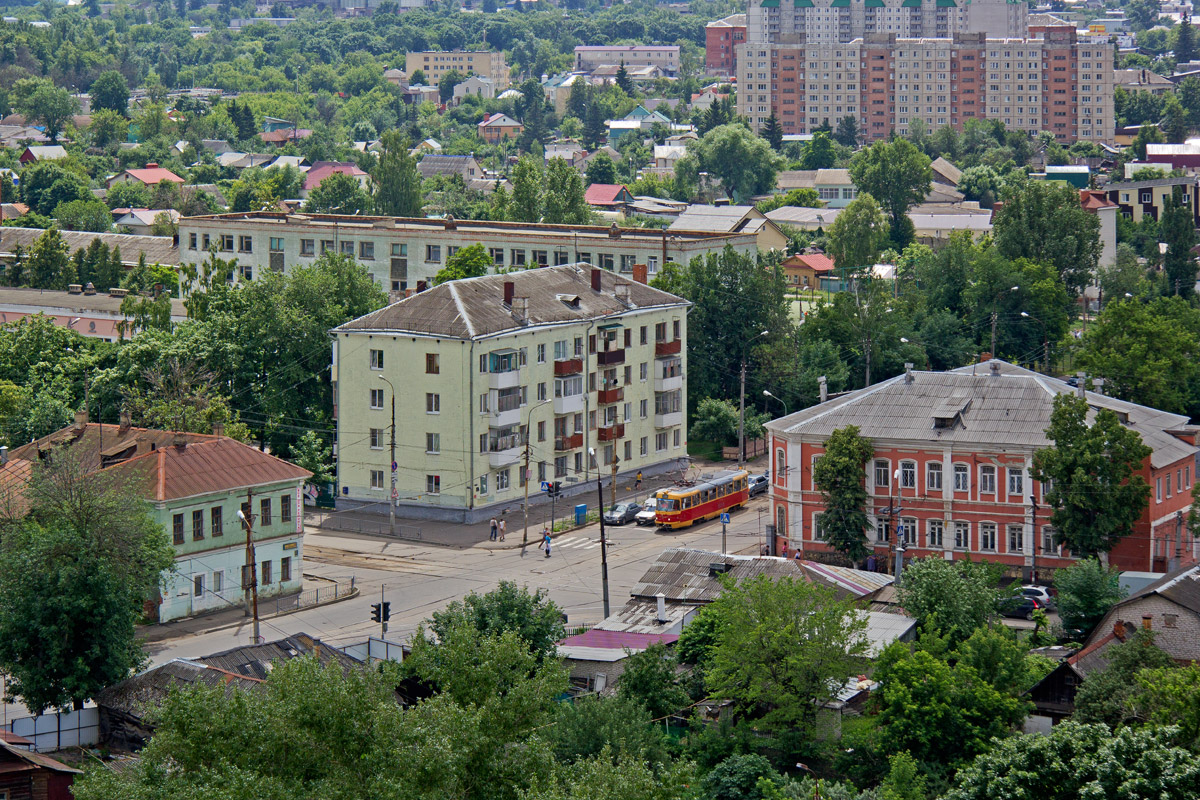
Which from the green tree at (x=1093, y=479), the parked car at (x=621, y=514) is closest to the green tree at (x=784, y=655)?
the green tree at (x=1093, y=479)

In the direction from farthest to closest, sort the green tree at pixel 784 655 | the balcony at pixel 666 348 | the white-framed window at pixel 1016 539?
the balcony at pixel 666 348
the white-framed window at pixel 1016 539
the green tree at pixel 784 655

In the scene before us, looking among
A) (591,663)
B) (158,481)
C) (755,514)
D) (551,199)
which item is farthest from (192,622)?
(551,199)

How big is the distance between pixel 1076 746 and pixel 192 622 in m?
32.2

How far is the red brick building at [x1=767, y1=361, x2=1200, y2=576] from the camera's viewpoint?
6338 cm

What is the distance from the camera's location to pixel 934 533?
6481cm

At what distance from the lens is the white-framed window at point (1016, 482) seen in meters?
63.8

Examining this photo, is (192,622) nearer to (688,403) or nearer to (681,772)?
(681,772)

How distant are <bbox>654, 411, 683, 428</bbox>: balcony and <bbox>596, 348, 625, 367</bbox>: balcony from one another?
13.0 ft

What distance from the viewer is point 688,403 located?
3563 inches

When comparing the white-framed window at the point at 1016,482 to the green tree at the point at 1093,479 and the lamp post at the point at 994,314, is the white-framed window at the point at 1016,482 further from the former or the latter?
the lamp post at the point at 994,314

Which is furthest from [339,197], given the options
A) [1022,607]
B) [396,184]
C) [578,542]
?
[1022,607]

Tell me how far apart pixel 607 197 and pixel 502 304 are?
10687cm

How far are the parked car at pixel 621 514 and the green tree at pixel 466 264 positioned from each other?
28.1 metres

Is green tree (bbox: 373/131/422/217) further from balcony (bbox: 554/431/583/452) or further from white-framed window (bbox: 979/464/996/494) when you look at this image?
white-framed window (bbox: 979/464/996/494)
